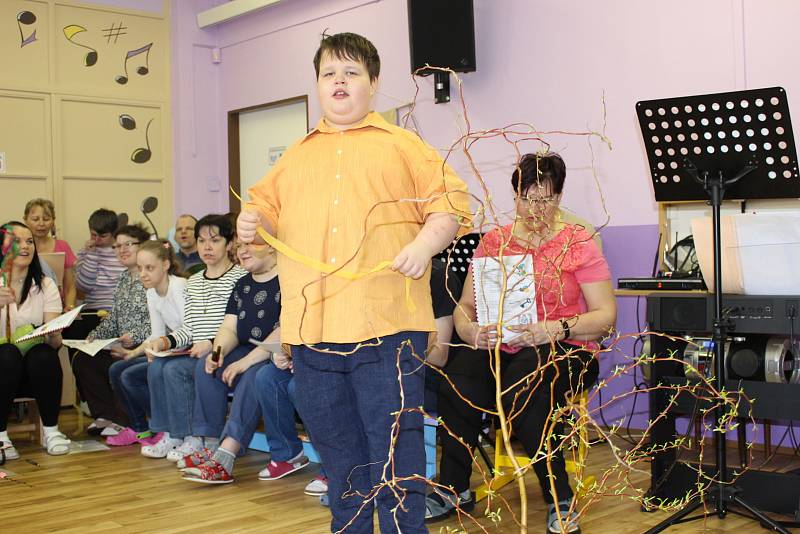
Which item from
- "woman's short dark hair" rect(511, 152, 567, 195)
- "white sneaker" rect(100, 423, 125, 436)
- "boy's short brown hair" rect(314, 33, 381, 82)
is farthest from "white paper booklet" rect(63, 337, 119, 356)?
"boy's short brown hair" rect(314, 33, 381, 82)

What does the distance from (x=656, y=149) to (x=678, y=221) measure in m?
Answer: 1.48

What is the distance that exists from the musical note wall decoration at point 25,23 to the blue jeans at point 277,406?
4.08 meters

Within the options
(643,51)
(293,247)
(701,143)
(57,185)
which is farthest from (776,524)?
(57,185)

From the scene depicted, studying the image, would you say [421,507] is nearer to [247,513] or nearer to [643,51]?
[247,513]

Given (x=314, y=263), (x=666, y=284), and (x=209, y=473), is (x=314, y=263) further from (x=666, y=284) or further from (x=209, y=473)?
(x=209, y=473)

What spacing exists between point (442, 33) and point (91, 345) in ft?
8.58

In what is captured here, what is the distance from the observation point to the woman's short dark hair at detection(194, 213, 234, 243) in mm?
4043

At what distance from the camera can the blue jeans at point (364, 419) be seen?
77.7 inches

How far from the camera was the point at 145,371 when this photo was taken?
4340 millimetres

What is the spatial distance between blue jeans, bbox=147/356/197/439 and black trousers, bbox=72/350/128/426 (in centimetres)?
61

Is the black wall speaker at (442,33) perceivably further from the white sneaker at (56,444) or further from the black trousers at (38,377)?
the white sneaker at (56,444)

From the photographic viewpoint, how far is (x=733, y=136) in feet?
8.74

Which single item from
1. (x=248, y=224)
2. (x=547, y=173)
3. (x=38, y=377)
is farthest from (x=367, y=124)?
(x=38, y=377)

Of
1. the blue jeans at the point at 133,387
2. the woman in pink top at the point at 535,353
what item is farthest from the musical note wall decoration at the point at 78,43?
the woman in pink top at the point at 535,353
